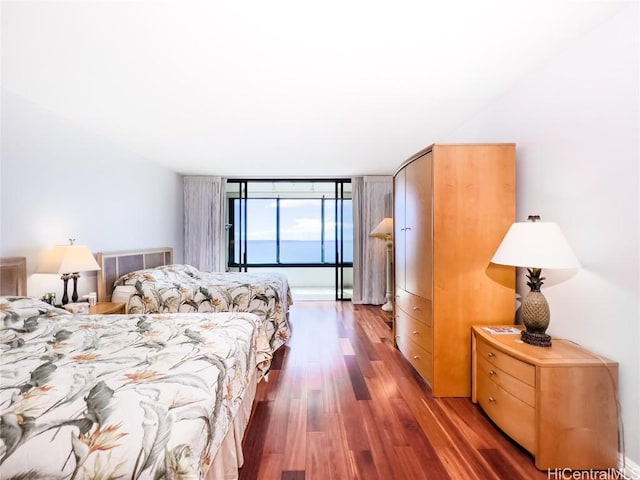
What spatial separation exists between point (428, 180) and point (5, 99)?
3477 millimetres

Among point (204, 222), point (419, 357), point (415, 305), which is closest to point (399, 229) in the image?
point (415, 305)

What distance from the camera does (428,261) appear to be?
2344mm

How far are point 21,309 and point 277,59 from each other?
2.41m

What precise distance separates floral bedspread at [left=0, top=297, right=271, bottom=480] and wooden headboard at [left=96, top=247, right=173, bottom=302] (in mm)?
1362

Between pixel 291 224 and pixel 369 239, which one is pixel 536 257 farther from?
pixel 291 224

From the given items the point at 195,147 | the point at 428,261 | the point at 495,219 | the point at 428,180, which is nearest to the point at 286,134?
the point at 195,147

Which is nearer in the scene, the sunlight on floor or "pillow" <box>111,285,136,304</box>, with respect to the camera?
"pillow" <box>111,285,136,304</box>

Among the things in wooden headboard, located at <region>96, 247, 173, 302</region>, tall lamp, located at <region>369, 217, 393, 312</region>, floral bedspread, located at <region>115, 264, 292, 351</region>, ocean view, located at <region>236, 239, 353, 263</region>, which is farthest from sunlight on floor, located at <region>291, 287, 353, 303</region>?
wooden headboard, located at <region>96, 247, 173, 302</region>

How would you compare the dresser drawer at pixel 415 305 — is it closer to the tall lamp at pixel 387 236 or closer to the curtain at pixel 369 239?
the tall lamp at pixel 387 236

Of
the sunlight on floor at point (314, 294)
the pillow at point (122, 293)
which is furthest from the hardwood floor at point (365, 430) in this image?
the sunlight on floor at point (314, 294)

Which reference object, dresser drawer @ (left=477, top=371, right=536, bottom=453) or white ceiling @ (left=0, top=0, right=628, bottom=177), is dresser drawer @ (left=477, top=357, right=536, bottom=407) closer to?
dresser drawer @ (left=477, top=371, right=536, bottom=453)

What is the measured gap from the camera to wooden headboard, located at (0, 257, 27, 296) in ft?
7.12

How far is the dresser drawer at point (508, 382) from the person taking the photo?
1611 millimetres

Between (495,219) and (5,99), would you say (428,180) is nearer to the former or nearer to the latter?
(495,219)
